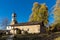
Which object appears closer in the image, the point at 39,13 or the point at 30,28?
the point at 39,13

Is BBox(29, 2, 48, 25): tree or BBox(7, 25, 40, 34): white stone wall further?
BBox(29, 2, 48, 25): tree

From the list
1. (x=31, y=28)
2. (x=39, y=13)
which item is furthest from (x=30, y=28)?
(x=39, y=13)

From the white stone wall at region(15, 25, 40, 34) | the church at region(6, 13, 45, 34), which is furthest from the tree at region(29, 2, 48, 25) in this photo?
the white stone wall at region(15, 25, 40, 34)

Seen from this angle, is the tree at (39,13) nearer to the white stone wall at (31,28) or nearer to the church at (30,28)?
the church at (30,28)

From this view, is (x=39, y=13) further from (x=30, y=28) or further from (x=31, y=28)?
(x=30, y=28)

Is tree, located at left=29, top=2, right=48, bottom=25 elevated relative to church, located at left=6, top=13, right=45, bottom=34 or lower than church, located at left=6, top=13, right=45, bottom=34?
elevated

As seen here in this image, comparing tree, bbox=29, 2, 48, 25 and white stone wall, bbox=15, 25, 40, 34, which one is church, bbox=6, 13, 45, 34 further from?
tree, bbox=29, 2, 48, 25

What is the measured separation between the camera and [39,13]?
76.0 meters

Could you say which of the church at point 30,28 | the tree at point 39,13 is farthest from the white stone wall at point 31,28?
the tree at point 39,13

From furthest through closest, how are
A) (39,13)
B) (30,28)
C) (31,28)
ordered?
(30,28), (31,28), (39,13)

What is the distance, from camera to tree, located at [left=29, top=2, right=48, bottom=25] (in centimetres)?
7618

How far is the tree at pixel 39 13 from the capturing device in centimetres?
7618

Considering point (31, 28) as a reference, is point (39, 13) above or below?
above

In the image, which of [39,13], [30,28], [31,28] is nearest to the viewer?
[39,13]
